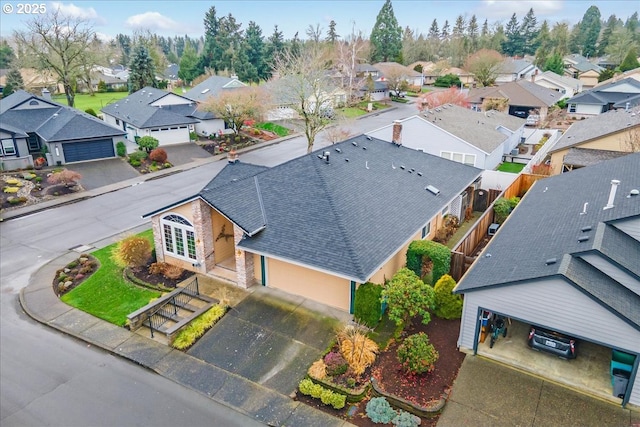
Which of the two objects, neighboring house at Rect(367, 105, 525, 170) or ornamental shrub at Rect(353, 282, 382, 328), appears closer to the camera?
ornamental shrub at Rect(353, 282, 382, 328)

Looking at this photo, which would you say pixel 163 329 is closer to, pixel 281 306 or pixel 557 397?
pixel 281 306

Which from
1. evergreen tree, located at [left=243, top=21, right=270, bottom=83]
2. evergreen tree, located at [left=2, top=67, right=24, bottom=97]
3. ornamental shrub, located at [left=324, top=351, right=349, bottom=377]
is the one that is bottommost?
ornamental shrub, located at [left=324, top=351, right=349, bottom=377]

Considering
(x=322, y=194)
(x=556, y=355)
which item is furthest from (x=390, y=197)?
(x=556, y=355)

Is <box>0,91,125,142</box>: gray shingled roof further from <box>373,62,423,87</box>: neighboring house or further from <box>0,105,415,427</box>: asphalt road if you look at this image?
<box>373,62,423,87</box>: neighboring house

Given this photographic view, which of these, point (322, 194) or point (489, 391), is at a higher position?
point (322, 194)

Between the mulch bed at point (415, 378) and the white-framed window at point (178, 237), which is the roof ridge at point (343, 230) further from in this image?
the white-framed window at point (178, 237)

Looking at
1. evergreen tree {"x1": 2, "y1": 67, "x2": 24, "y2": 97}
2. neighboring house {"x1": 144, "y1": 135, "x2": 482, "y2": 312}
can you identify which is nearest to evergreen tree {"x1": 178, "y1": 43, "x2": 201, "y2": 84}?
evergreen tree {"x1": 2, "y1": 67, "x2": 24, "y2": 97}
